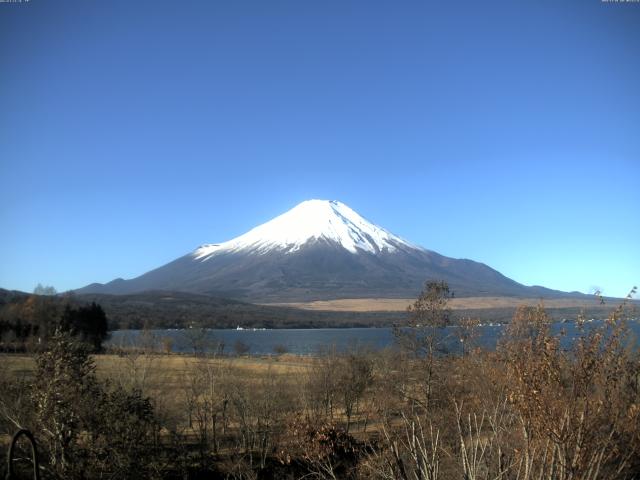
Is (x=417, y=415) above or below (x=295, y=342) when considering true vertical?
above

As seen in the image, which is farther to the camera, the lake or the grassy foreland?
the lake

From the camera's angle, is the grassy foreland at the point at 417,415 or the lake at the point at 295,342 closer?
the grassy foreland at the point at 417,415

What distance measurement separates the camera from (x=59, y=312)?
6600 centimetres

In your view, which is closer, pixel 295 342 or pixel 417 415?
pixel 417 415

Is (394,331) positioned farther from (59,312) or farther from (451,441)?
(59,312)

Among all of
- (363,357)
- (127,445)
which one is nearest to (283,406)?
(363,357)

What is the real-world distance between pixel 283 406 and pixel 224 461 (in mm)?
4543

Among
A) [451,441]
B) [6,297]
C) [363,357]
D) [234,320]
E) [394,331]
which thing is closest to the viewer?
[451,441]

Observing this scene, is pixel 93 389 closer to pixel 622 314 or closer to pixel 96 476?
pixel 96 476

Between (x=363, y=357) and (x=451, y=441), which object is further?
(x=363, y=357)

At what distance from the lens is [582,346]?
8016mm

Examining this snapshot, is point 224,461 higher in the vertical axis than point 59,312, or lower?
lower

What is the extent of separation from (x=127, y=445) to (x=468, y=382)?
11.1 metres

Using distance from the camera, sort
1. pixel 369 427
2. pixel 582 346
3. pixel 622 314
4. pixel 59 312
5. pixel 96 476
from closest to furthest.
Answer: pixel 582 346
pixel 622 314
pixel 96 476
pixel 369 427
pixel 59 312
